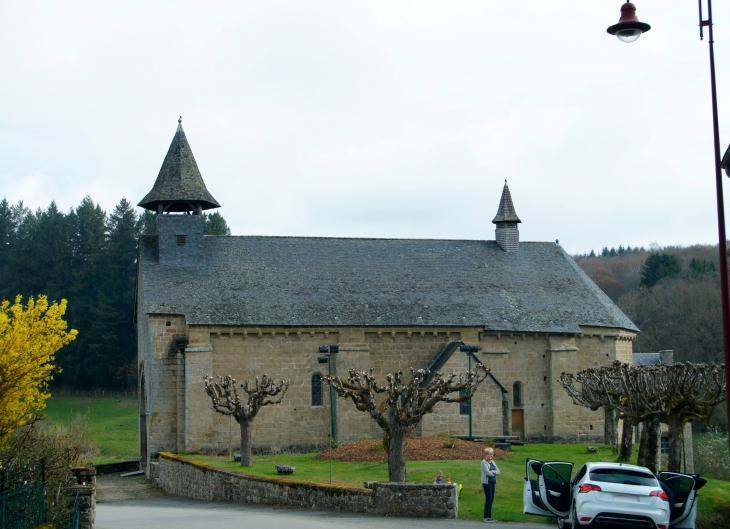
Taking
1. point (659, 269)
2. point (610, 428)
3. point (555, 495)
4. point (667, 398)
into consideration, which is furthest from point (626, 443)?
point (659, 269)

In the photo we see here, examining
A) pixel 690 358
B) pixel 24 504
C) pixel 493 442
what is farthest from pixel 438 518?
pixel 690 358

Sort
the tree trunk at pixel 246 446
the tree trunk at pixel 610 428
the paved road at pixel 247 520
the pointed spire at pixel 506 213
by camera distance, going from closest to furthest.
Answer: the paved road at pixel 247 520
the tree trunk at pixel 246 446
the tree trunk at pixel 610 428
the pointed spire at pixel 506 213

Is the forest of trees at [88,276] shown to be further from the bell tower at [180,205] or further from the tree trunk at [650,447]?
the tree trunk at [650,447]

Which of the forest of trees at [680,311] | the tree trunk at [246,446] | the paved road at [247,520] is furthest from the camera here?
the forest of trees at [680,311]

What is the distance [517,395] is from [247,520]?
23846mm

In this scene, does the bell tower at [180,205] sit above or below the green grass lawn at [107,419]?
above

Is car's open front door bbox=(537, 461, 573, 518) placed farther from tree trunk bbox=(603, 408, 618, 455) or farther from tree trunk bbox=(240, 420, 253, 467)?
tree trunk bbox=(603, 408, 618, 455)

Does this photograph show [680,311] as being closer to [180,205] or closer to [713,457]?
[713,457]

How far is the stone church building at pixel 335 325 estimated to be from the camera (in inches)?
1543

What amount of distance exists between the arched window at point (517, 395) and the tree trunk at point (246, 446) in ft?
49.0

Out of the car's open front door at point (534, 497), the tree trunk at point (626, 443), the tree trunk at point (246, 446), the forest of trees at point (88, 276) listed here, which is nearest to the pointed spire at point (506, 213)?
the tree trunk at point (626, 443)

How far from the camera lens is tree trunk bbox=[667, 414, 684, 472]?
26.0m

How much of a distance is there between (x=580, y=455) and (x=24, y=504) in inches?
974

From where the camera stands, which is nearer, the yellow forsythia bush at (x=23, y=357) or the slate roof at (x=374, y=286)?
the yellow forsythia bush at (x=23, y=357)
